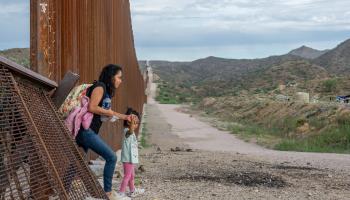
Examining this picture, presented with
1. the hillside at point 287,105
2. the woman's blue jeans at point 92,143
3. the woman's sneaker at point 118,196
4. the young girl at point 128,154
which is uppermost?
the woman's blue jeans at point 92,143

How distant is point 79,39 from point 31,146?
4.72m

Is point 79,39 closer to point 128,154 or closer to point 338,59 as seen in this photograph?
point 128,154

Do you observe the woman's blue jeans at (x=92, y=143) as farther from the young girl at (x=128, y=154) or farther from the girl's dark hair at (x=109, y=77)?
the young girl at (x=128, y=154)

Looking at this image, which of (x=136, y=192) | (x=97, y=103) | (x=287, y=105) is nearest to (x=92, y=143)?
(x=97, y=103)

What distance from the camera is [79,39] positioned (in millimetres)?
9328

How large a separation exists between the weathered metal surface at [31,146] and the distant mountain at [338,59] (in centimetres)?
10000

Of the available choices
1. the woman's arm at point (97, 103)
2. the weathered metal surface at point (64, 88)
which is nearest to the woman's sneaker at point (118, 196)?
the woman's arm at point (97, 103)

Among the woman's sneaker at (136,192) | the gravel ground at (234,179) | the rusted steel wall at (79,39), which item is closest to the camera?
the rusted steel wall at (79,39)

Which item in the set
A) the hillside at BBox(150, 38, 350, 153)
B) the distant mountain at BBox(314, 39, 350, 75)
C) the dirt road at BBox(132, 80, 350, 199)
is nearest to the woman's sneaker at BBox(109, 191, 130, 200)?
the dirt road at BBox(132, 80, 350, 199)

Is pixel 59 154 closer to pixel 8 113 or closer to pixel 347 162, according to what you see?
pixel 8 113

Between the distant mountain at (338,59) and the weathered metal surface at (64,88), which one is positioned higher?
the weathered metal surface at (64,88)

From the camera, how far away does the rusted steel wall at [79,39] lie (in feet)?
21.7

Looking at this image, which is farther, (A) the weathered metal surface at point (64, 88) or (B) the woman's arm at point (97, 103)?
(B) the woman's arm at point (97, 103)

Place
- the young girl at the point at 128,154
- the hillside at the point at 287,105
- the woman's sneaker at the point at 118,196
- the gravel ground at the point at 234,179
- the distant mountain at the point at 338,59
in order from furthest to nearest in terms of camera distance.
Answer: the distant mountain at the point at 338,59 → the hillside at the point at 287,105 → the gravel ground at the point at 234,179 → the young girl at the point at 128,154 → the woman's sneaker at the point at 118,196
